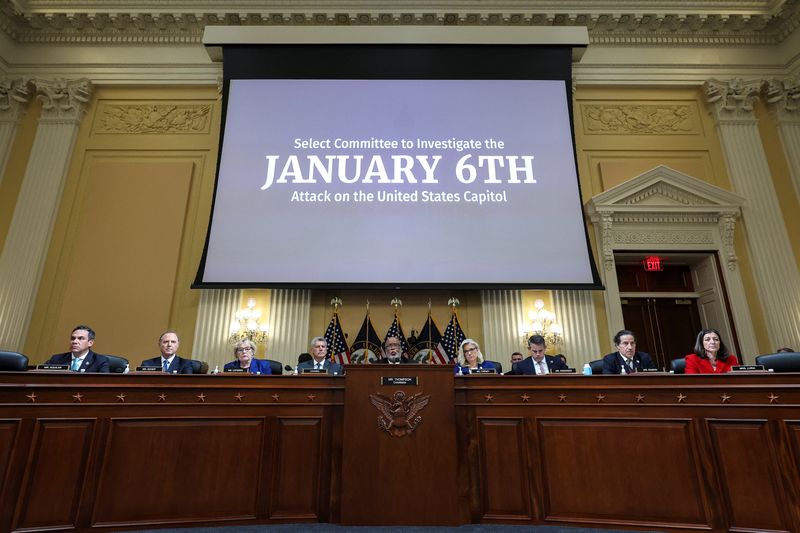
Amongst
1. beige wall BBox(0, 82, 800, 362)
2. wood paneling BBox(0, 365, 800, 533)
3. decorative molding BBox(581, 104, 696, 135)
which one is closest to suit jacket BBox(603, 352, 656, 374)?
wood paneling BBox(0, 365, 800, 533)

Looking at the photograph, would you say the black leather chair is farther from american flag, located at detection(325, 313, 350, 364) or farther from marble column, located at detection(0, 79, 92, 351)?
marble column, located at detection(0, 79, 92, 351)

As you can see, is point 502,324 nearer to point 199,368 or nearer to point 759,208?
point 199,368

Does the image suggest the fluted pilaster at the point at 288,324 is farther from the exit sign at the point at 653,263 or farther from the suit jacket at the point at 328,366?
the exit sign at the point at 653,263

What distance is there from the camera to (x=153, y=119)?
714 centimetres

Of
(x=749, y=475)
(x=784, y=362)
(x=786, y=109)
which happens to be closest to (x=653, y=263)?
(x=786, y=109)

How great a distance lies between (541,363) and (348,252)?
2.81m

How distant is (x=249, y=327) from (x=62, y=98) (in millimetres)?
4920

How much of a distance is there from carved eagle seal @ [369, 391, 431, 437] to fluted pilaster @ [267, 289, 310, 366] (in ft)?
11.1

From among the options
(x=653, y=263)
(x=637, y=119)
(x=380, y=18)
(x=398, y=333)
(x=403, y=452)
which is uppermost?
(x=380, y=18)

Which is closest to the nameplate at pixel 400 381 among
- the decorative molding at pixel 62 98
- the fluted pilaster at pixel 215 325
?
the fluted pilaster at pixel 215 325

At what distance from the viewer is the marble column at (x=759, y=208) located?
6.04 meters

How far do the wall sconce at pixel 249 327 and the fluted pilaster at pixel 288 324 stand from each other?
110mm

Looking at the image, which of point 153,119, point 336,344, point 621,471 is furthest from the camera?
point 153,119

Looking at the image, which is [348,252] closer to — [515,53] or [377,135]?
[377,135]
